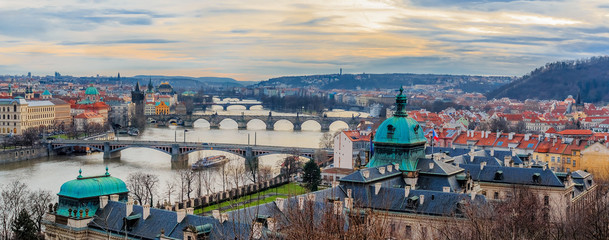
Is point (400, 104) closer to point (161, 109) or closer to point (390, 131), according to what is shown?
point (390, 131)

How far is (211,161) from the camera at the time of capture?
61.4m

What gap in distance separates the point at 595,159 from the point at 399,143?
23.8 m

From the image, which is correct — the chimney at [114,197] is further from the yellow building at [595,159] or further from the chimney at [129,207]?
the yellow building at [595,159]

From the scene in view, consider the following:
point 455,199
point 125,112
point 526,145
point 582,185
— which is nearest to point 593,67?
point 125,112

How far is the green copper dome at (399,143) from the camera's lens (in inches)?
1169

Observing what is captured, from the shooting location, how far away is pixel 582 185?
115ft

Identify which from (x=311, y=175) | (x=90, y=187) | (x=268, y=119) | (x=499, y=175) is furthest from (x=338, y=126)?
(x=90, y=187)

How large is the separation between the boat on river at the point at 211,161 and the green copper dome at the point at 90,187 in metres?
30.7

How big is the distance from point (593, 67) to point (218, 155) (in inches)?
6167

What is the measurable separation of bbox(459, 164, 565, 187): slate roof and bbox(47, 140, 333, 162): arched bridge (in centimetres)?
2754

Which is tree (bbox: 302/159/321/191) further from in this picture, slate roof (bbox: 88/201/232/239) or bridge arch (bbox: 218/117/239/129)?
bridge arch (bbox: 218/117/239/129)

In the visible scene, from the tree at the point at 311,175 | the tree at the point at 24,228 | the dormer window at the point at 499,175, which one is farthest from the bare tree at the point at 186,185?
the dormer window at the point at 499,175

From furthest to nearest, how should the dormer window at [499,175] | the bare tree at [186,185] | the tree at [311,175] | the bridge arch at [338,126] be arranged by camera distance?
the bridge arch at [338,126]
the tree at [311,175]
the bare tree at [186,185]
the dormer window at [499,175]

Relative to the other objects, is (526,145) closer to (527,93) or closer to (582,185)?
(582,185)
